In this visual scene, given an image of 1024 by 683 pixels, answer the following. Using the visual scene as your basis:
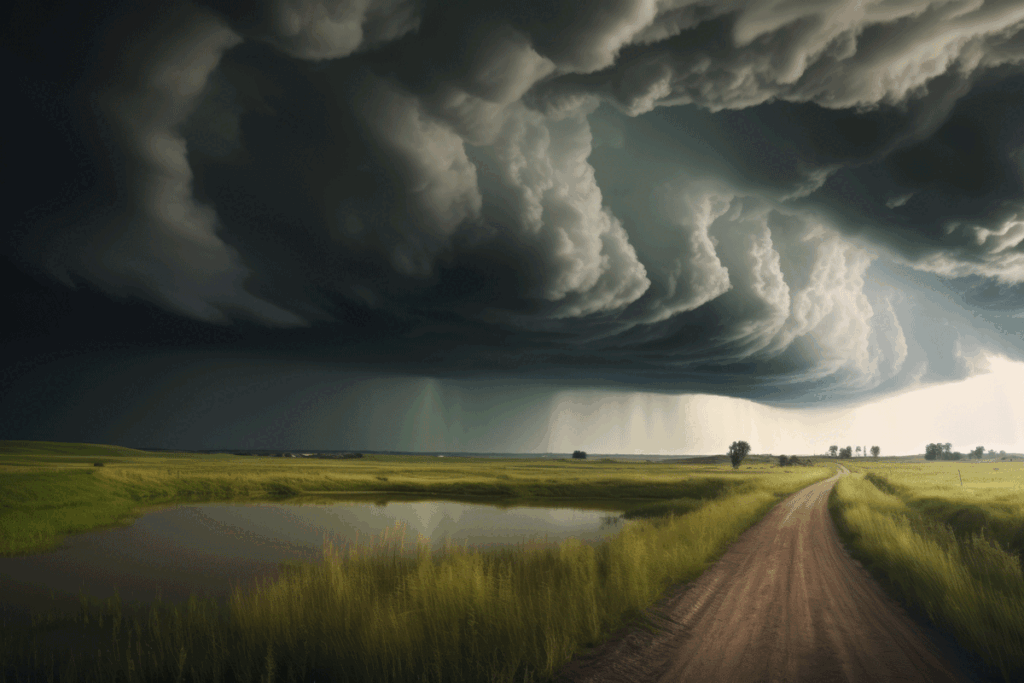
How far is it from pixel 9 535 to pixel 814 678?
3272 centimetres

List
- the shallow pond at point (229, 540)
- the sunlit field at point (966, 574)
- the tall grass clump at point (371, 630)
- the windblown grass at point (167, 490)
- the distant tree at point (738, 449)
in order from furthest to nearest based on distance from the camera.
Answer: the distant tree at point (738, 449) < the windblown grass at point (167, 490) < the shallow pond at point (229, 540) < the sunlit field at point (966, 574) < the tall grass clump at point (371, 630)

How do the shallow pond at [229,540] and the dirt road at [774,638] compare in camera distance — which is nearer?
the dirt road at [774,638]

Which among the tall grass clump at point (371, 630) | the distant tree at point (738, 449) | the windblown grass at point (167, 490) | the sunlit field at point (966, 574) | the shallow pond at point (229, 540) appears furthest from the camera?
the distant tree at point (738, 449)

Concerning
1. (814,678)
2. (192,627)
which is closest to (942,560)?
(814,678)

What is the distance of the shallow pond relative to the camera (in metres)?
15.4

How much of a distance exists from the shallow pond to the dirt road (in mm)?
7167

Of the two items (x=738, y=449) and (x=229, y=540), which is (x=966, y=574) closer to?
(x=229, y=540)

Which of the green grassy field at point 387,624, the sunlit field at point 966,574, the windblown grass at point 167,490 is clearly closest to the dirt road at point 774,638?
the sunlit field at point 966,574

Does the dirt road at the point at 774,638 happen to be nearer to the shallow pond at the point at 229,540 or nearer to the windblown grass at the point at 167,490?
the shallow pond at the point at 229,540

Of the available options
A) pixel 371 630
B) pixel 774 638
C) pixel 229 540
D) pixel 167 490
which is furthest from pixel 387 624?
pixel 167 490

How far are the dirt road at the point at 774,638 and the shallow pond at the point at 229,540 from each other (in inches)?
282

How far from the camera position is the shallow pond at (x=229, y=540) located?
50.5ft

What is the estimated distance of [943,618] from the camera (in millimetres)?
9812

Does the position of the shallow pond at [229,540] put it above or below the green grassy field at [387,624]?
below
